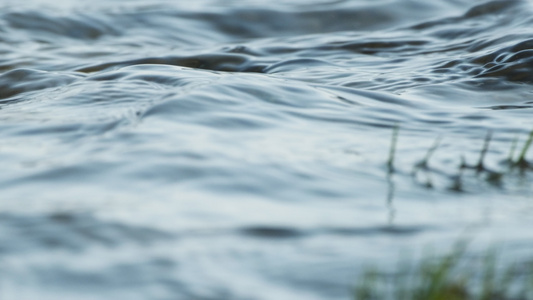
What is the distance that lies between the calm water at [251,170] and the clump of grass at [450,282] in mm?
128

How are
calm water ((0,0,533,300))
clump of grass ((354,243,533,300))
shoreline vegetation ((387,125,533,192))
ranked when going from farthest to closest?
shoreline vegetation ((387,125,533,192)) → calm water ((0,0,533,300)) → clump of grass ((354,243,533,300))

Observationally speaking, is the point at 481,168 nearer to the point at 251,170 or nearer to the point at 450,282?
the point at 251,170

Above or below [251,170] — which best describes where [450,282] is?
below

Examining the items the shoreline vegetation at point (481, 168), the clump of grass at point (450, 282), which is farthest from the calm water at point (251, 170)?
the clump of grass at point (450, 282)

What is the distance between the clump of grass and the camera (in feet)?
5.72

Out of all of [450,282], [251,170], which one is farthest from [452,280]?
[251,170]

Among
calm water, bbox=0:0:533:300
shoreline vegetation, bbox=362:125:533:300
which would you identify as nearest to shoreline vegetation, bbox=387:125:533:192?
calm water, bbox=0:0:533:300

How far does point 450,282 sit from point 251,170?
1.07m

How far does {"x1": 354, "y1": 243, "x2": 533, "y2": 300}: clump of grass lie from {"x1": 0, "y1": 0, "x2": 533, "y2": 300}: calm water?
13 centimetres

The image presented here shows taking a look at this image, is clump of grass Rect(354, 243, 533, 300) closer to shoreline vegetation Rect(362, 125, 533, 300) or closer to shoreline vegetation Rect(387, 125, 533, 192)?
shoreline vegetation Rect(362, 125, 533, 300)

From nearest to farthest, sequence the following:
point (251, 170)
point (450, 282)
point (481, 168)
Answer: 1. point (450, 282)
2. point (251, 170)
3. point (481, 168)

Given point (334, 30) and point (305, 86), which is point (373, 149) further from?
point (334, 30)

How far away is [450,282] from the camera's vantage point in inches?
74.5

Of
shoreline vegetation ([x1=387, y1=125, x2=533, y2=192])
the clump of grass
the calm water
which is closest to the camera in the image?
the clump of grass
